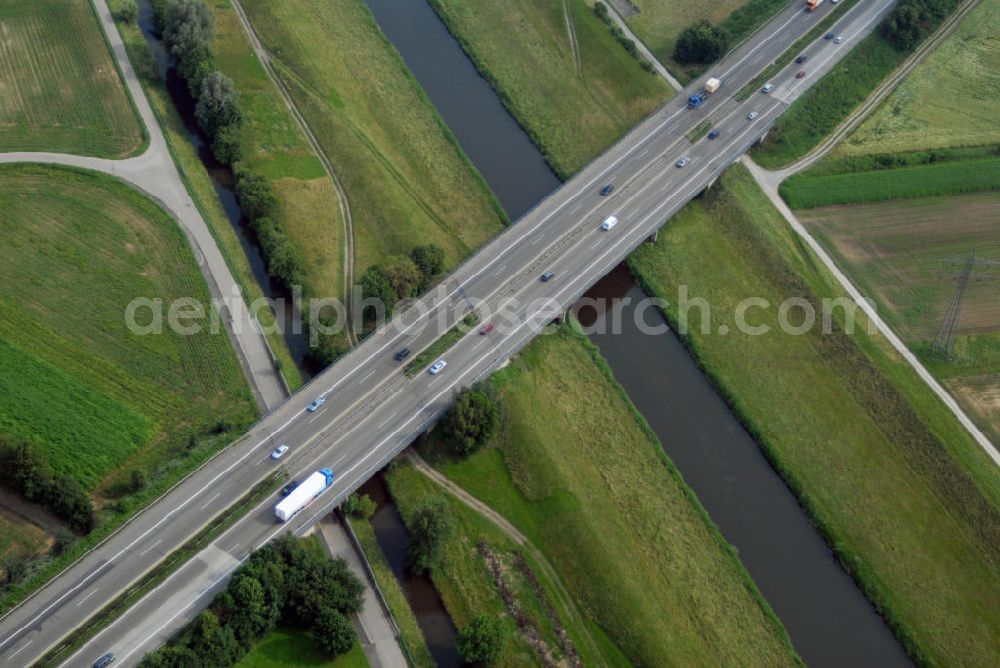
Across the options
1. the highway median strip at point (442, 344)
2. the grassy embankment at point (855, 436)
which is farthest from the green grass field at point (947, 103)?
the highway median strip at point (442, 344)

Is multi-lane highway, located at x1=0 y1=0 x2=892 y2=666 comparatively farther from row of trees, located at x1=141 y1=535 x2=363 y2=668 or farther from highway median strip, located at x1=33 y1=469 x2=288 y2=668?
row of trees, located at x1=141 y1=535 x2=363 y2=668

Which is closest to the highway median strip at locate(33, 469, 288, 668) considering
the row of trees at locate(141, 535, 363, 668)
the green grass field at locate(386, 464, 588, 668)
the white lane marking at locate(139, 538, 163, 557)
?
the white lane marking at locate(139, 538, 163, 557)

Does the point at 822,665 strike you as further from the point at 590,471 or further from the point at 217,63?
the point at 217,63

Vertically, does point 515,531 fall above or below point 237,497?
below

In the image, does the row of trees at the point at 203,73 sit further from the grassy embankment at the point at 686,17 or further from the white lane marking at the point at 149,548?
the grassy embankment at the point at 686,17

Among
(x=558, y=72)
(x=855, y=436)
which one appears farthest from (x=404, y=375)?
(x=558, y=72)

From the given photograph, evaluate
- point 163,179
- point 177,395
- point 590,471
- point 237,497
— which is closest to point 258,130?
point 163,179
